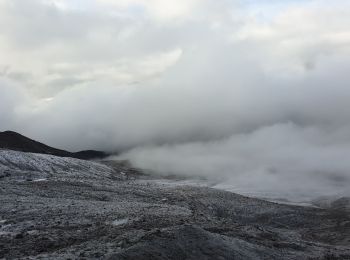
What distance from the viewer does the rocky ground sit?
57.4 ft

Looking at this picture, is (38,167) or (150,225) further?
(38,167)

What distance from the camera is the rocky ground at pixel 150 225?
17500mm

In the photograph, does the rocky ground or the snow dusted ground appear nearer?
the rocky ground

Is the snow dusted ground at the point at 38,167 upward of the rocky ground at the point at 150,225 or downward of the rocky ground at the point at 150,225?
upward

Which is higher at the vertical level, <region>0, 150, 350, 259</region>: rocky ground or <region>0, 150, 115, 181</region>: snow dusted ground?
<region>0, 150, 115, 181</region>: snow dusted ground

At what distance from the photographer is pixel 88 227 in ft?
76.6

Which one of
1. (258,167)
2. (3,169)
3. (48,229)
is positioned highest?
(258,167)

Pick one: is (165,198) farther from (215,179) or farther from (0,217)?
(215,179)

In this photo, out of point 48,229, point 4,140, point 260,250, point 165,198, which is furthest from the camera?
point 4,140

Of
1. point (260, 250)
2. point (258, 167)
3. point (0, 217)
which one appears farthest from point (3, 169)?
point (258, 167)

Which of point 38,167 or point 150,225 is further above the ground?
point 38,167

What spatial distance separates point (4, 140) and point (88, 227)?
75103 millimetres

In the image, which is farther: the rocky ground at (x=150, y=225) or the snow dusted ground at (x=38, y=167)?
the snow dusted ground at (x=38, y=167)

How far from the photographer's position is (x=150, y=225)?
22875 millimetres
